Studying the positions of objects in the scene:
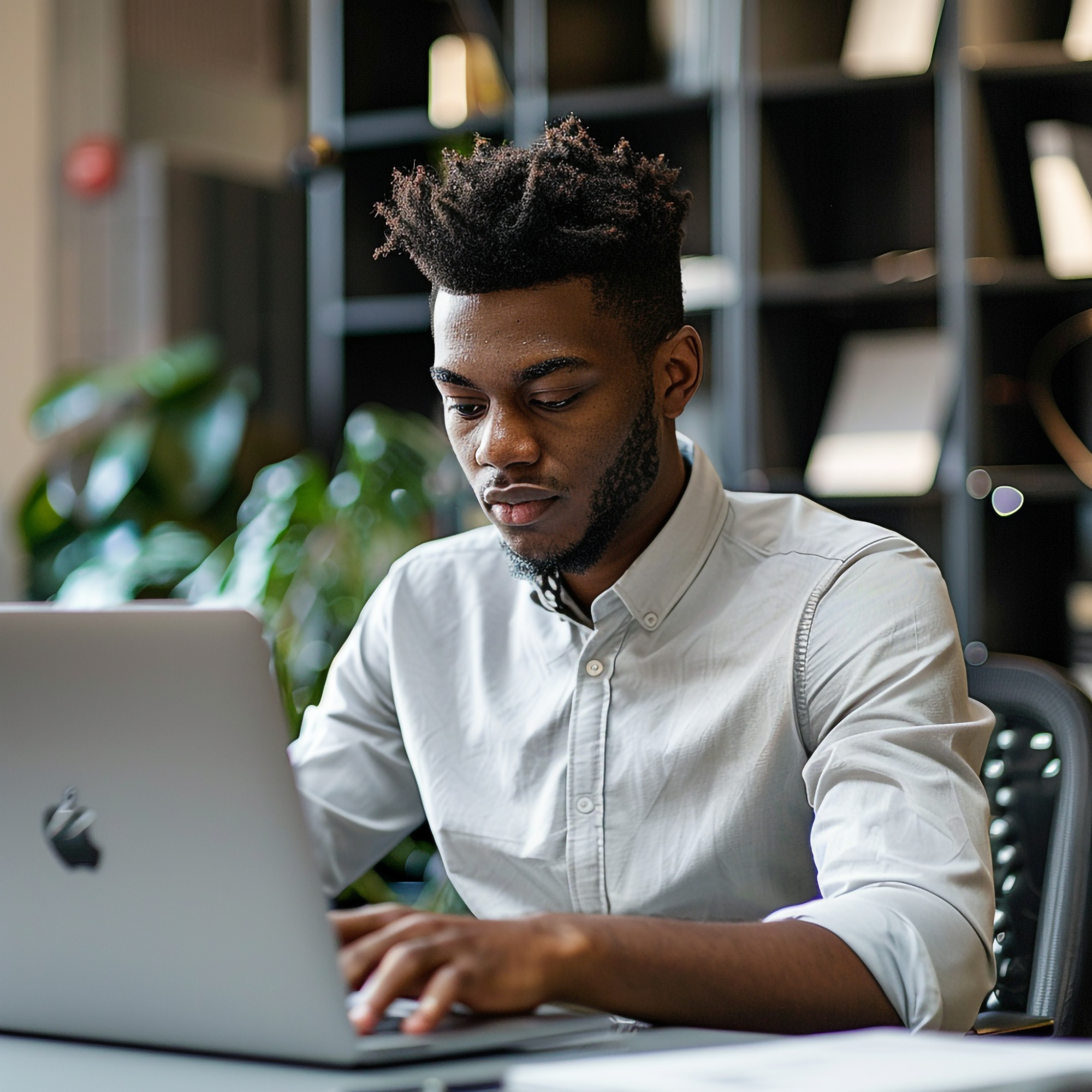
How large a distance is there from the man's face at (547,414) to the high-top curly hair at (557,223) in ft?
0.06

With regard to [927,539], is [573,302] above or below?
above

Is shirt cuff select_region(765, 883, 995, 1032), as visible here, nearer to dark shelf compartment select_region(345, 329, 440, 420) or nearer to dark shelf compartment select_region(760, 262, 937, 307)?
dark shelf compartment select_region(760, 262, 937, 307)

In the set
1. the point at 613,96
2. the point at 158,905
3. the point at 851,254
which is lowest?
the point at 158,905

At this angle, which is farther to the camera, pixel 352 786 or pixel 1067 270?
pixel 1067 270

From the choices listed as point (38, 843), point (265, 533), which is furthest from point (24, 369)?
point (38, 843)

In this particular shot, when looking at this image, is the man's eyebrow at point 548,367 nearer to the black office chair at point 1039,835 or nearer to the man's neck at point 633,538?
the man's neck at point 633,538

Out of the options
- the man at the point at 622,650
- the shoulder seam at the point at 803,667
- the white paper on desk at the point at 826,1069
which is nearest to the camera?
the white paper on desk at the point at 826,1069

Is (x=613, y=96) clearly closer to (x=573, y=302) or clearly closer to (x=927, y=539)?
(x=927, y=539)

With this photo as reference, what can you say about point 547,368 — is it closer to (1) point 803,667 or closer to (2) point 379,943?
(1) point 803,667

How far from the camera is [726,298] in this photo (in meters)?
2.79

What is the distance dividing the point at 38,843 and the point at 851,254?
2.45 metres

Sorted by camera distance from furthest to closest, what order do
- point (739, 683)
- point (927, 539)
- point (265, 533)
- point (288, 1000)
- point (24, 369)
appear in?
point (24, 369)
point (927, 539)
point (265, 533)
point (739, 683)
point (288, 1000)

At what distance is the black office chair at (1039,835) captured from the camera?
1.21 metres

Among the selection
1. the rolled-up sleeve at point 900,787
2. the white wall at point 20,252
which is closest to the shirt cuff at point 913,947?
A: the rolled-up sleeve at point 900,787
